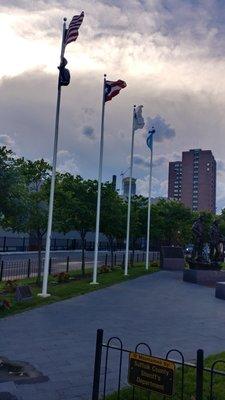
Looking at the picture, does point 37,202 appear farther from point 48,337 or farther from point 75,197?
point 48,337

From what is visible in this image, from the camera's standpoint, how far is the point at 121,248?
7225cm

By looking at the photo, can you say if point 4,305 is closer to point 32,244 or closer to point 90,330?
point 90,330

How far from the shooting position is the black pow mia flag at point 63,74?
701 inches

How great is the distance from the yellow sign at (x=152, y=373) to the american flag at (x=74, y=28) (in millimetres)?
14714

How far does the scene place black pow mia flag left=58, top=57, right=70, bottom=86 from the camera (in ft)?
58.4

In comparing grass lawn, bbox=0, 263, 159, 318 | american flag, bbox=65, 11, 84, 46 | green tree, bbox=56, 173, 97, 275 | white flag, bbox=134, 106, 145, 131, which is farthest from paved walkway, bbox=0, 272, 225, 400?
white flag, bbox=134, 106, 145, 131

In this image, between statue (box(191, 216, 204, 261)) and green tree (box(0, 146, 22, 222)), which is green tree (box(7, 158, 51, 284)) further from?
statue (box(191, 216, 204, 261))

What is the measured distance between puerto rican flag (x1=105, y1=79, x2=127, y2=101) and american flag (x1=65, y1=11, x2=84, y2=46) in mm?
4815

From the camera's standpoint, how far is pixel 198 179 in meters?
185

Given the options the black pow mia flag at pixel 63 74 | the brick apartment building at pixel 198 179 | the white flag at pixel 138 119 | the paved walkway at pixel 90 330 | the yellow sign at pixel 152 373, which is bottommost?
the paved walkway at pixel 90 330

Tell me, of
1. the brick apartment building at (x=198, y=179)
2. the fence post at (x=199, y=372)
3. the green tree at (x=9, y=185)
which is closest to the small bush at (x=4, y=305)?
the green tree at (x=9, y=185)

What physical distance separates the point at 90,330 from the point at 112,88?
13729 millimetres

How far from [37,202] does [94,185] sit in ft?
20.3

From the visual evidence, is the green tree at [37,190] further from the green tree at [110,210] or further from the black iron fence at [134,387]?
the black iron fence at [134,387]
